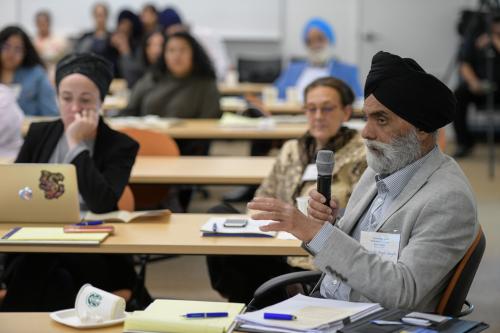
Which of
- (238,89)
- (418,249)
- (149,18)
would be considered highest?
(149,18)

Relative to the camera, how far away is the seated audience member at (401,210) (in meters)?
2.53

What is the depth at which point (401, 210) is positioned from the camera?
2.67 meters

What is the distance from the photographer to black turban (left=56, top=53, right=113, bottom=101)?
411 centimetres

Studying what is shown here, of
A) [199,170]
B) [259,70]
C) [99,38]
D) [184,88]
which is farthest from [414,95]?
[99,38]

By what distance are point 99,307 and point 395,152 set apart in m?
0.96

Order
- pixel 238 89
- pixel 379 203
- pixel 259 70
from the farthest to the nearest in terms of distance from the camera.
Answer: pixel 259 70
pixel 238 89
pixel 379 203

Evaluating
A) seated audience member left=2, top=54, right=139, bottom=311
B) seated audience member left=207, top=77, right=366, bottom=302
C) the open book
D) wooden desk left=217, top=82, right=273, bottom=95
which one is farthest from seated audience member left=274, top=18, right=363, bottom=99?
the open book

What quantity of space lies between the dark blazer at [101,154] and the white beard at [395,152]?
144 centimetres

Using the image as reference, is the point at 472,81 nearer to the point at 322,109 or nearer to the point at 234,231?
the point at 322,109

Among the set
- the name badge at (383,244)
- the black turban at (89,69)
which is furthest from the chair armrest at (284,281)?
the black turban at (89,69)

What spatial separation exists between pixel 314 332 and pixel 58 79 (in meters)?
2.27

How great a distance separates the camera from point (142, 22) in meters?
13.2

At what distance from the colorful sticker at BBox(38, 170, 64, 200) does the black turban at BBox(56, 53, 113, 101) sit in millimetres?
685

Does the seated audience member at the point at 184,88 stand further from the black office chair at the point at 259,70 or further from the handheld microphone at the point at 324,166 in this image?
the handheld microphone at the point at 324,166
